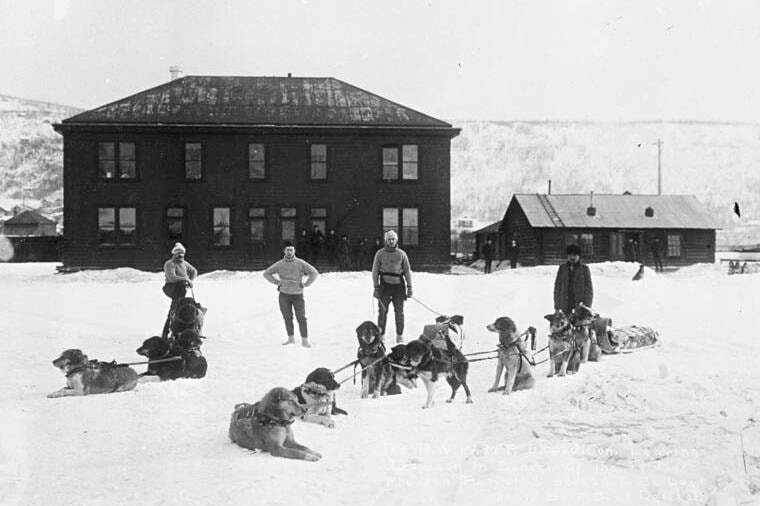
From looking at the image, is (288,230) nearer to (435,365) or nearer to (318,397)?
(435,365)

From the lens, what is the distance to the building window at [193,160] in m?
31.0

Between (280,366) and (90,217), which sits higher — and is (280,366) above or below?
below

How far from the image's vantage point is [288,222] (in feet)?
103

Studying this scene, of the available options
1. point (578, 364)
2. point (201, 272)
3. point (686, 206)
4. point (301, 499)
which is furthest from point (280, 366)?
point (686, 206)

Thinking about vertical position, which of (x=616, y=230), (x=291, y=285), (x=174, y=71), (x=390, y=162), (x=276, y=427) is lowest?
(x=276, y=427)

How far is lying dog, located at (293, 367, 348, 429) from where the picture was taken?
24.2 ft

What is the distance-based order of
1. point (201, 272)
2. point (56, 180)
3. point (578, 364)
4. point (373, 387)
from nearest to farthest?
point (373, 387)
point (578, 364)
point (201, 272)
point (56, 180)

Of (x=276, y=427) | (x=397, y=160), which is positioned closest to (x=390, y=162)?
(x=397, y=160)

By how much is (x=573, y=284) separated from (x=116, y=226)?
23.5 metres

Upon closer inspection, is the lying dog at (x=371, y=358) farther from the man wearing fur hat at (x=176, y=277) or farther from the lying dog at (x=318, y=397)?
the man wearing fur hat at (x=176, y=277)

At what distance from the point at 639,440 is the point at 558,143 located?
188 m

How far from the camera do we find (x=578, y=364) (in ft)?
34.6

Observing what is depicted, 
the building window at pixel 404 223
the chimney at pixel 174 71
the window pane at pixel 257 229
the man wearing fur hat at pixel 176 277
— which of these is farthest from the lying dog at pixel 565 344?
the chimney at pixel 174 71

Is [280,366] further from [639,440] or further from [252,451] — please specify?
[639,440]
